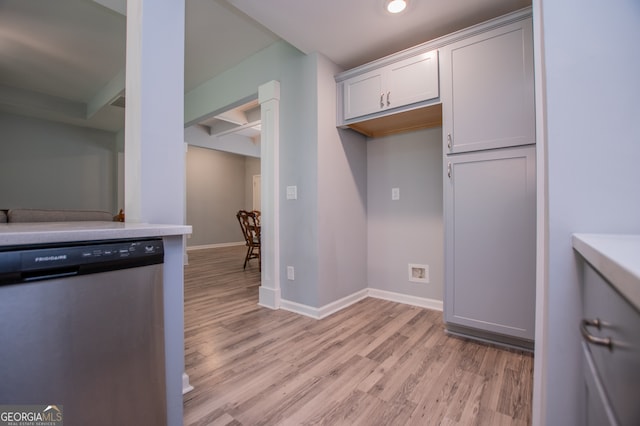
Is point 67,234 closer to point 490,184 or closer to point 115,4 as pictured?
point 115,4

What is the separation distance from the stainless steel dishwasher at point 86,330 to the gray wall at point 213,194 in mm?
6184

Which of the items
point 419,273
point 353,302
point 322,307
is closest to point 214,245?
point 353,302

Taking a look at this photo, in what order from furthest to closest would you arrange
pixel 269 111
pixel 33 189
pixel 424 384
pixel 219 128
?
1. pixel 219 128
2. pixel 33 189
3. pixel 269 111
4. pixel 424 384

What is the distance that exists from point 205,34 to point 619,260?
325 centimetres

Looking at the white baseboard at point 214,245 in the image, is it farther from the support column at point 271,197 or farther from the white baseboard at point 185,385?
the white baseboard at point 185,385

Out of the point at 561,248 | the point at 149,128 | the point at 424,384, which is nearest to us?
the point at 561,248

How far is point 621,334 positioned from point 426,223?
7.25ft

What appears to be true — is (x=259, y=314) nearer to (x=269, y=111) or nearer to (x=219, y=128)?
(x=269, y=111)

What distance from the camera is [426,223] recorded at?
258 cm

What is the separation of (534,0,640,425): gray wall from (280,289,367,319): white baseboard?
1723 millimetres

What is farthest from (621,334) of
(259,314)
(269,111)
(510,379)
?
(269,111)

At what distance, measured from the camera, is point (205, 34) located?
103 inches

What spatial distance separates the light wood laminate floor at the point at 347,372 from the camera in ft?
4.03

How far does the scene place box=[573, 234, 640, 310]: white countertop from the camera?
0.34 meters
